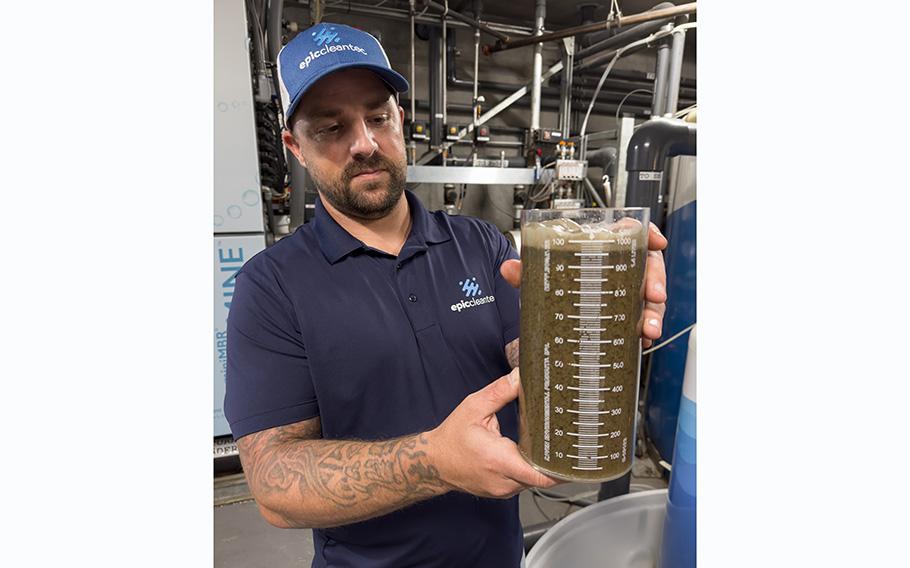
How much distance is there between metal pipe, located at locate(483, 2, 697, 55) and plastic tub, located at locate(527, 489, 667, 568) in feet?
8.13

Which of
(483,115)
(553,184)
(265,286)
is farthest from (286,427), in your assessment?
(483,115)

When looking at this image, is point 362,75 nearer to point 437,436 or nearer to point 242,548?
point 437,436

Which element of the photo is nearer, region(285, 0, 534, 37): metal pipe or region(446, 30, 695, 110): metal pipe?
region(285, 0, 534, 37): metal pipe

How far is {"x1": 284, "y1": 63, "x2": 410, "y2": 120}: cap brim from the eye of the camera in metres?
0.95

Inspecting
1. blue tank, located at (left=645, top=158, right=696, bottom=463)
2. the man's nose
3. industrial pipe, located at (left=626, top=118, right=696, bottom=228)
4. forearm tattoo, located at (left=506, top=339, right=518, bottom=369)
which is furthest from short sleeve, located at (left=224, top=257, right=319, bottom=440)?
blue tank, located at (left=645, top=158, right=696, bottom=463)

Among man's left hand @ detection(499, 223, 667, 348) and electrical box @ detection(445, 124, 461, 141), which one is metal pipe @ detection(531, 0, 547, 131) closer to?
electrical box @ detection(445, 124, 461, 141)

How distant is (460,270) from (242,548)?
5.58 feet

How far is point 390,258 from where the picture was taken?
1.03m

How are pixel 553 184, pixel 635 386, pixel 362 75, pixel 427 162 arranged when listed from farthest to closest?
pixel 427 162, pixel 553 184, pixel 362 75, pixel 635 386

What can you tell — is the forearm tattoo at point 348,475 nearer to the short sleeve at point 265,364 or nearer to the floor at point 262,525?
the short sleeve at point 265,364

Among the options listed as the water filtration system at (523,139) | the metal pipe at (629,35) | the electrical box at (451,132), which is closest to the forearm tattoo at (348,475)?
the water filtration system at (523,139)

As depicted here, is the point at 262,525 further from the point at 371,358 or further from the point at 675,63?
the point at 675,63

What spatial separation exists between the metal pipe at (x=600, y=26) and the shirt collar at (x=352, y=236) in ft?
7.52

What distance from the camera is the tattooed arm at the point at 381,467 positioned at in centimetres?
62
